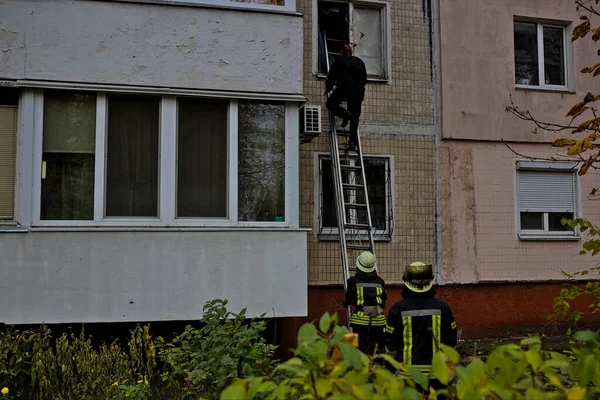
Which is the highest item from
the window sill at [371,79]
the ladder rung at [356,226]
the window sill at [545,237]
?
the window sill at [371,79]

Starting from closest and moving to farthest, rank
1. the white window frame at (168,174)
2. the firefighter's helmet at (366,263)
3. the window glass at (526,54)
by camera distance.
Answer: the firefighter's helmet at (366,263) < the white window frame at (168,174) < the window glass at (526,54)

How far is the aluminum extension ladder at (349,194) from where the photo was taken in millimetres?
7695

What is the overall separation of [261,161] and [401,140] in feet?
9.64

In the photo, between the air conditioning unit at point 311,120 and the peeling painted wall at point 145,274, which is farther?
the air conditioning unit at point 311,120

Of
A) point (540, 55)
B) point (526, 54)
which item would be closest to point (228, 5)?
point (526, 54)

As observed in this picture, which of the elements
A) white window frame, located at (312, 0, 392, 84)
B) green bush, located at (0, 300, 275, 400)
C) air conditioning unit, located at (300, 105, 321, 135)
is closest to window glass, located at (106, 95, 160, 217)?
green bush, located at (0, 300, 275, 400)

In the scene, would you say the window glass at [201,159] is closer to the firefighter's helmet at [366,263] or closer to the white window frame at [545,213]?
the firefighter's helmet at [366,263]

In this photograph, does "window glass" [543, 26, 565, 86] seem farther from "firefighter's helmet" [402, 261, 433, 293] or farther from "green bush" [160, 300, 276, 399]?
"green bush" [160, 300, 276, 399]

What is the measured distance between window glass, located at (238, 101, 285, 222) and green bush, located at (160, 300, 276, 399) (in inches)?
92.3

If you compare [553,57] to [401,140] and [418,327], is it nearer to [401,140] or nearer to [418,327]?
[401,140]

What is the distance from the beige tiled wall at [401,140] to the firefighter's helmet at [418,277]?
4.32 meters

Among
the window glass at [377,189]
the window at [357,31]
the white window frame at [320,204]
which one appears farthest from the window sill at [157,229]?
the window at [357,31]

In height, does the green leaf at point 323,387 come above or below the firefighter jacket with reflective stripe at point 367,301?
above

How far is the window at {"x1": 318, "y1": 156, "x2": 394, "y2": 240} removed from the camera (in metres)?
8.70
